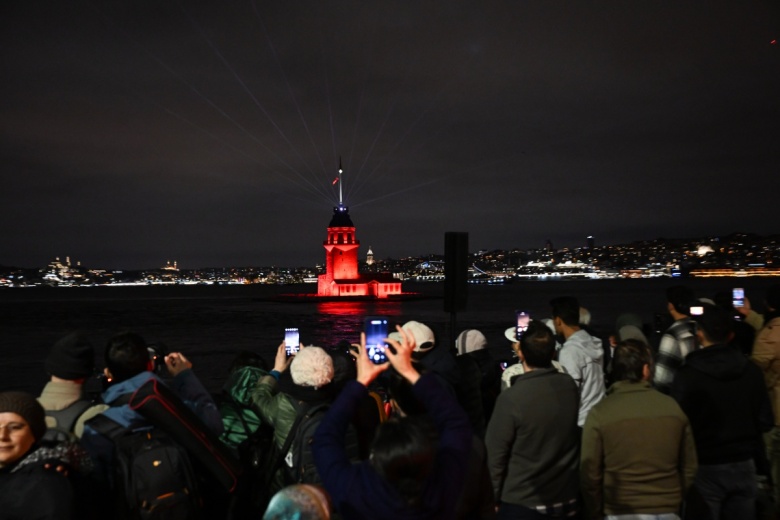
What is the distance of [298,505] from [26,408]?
161 centimetres

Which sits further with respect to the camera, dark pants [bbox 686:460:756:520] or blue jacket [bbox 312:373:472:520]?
dark pants [bbox 686:460:756:520]

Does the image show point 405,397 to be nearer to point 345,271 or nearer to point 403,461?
point 403,461

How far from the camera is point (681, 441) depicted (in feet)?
13.2

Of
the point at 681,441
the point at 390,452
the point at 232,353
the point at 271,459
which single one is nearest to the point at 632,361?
the point at 681,441

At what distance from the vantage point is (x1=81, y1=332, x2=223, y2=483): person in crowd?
137 inches

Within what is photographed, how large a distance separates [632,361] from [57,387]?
3655mm

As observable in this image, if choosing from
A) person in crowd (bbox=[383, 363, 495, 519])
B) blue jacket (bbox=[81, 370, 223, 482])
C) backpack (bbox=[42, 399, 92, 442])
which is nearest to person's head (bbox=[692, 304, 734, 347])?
person in crowd (bbox=[383, 363, 495, 519])

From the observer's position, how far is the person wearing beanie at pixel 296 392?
153 inches

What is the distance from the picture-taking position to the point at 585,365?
569cm

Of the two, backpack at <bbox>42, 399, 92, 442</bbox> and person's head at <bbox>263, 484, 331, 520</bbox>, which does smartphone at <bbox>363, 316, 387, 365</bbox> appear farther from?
person's head at <bbox>263, 484, 331, 520</bbox>

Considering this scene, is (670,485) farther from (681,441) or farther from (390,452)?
(390,452)

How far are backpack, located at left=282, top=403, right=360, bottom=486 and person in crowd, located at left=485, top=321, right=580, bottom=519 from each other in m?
0.90

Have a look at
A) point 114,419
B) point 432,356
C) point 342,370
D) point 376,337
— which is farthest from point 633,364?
point 376,337

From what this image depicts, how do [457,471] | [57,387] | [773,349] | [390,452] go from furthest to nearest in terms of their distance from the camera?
[773,349] → [57,387] → [457,471] → [390,452]
